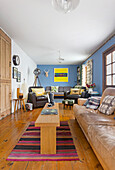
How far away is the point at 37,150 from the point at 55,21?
2.63 m

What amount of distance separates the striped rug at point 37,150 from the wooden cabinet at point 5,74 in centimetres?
146

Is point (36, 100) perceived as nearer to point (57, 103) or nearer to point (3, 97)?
point (3, 97)

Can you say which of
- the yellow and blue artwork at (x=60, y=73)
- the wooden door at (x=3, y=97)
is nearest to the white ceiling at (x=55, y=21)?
the wooden door at (x=3, y=97)

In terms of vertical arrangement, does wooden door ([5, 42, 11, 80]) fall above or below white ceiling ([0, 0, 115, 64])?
below

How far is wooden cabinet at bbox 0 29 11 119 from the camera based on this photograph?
323 centimetres

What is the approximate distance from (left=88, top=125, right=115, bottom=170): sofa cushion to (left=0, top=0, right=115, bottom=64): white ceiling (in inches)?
82.5

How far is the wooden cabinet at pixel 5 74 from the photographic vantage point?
10.6ft

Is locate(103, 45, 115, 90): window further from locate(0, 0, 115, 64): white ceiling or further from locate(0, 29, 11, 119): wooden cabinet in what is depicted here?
locate(0, 29, 11, 119): wooden cabinet

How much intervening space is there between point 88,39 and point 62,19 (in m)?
1.46

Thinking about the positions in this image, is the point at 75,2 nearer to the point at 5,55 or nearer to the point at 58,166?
the point at 58,166

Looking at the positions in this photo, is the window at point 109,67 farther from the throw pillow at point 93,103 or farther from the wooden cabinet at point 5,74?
the wooden cabinet at point 5,74

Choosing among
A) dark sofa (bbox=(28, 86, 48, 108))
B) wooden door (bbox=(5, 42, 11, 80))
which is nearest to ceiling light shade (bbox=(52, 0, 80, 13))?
wooden door (bbox=(5, 42, 11, 80))

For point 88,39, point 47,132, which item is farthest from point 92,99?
point 88,39

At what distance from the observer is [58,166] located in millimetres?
1393
